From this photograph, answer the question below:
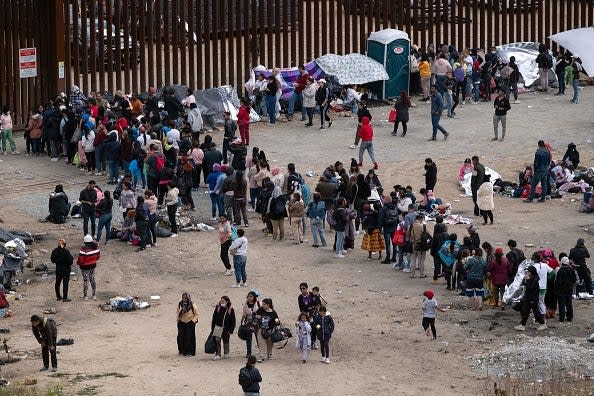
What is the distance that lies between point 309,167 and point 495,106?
5308 mm

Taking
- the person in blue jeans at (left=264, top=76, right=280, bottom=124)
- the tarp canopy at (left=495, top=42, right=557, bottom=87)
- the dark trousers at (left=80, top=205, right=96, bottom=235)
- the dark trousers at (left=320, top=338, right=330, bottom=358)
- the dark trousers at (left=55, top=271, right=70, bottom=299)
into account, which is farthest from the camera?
the tarp canopy at (left=495, top=42, right=557, bottom=87)

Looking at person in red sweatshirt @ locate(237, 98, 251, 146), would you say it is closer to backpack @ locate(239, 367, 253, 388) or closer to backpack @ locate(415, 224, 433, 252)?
backpack @ locate(415, 224, 433, 252)

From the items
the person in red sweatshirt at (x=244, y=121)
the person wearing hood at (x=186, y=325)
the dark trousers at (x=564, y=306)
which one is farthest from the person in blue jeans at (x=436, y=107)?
the person wearing hood at (x=186, y=325)

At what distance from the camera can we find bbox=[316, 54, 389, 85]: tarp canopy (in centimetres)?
4741

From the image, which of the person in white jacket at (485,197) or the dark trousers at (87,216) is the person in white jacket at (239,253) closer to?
the dark trousers at (87,216)

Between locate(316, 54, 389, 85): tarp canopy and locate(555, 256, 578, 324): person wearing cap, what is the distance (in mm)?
17211

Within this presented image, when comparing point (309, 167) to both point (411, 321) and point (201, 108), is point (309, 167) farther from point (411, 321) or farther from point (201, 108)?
point (411, 321)

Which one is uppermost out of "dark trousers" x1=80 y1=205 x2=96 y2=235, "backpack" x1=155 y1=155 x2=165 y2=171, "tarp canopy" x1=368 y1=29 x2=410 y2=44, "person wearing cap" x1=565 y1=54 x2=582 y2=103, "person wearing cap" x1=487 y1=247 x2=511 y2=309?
"tarp canopy" x1=368 y1=29 x2=410 y2=44

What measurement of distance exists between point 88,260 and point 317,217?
17.5 feet

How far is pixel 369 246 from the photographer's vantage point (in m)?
34.9

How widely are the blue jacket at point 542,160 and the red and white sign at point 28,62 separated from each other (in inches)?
542

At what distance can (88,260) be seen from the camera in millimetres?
32688

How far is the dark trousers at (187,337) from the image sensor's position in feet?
97.1

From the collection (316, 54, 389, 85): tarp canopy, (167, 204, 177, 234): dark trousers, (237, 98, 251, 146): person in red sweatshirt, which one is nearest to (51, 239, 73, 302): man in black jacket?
(167, 204, 177, 234): dark trousers
